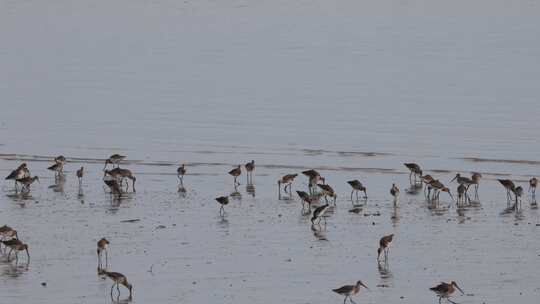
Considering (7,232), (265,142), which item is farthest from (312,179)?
(265,142)

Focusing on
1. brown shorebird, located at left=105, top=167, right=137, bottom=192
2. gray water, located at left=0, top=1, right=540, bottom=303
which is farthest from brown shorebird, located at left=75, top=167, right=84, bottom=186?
brown shorebird, located at left=105, top=167, right=137, bottom=192

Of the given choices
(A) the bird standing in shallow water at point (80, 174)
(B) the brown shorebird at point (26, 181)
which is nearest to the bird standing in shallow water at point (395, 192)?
(A) the bird standing in shallow water at point (80, 174)

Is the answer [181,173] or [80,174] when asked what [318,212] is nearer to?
[181,173]

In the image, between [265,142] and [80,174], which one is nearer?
[80,174]

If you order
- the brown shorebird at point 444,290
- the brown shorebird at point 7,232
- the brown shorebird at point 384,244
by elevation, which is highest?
the brown shorebird at point 7,232

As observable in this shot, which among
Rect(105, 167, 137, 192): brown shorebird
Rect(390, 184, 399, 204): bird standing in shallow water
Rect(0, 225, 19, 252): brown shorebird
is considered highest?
Rect(105, 167, 137, 192): brown shorebird

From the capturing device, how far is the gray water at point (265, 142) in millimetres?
21297

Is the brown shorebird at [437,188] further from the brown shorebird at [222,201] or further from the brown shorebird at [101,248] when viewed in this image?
the brown shorebird at [101,248]

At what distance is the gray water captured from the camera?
69.9 feet

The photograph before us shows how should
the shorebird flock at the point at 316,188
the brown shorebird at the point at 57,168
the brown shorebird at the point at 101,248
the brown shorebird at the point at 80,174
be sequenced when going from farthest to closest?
the brown shorebird at the point at 57,168 < the brown shorebird at the point at 80,174 < the shorebird flock at the point at 316,188 < the brown shorebird at the point at 101,248

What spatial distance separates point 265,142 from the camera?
3759 cm

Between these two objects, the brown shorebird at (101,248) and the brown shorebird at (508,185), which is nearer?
the brown shorebird at (101,248)

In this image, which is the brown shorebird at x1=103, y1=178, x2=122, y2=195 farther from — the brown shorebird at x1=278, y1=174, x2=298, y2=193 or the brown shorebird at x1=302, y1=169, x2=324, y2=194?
the brown shorebird at x1=302, y1=169, x2=324, y2=194

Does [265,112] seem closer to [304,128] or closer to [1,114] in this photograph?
[304,128]
